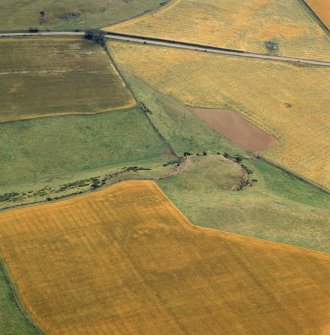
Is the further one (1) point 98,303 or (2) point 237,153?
(2) point 237,153

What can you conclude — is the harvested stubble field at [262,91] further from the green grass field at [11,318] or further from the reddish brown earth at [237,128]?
the green grass field at [11,318]

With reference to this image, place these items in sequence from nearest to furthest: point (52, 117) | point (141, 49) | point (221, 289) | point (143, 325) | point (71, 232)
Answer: point (143, 325) < point (221, 289) < point (71, 232) < point (52, 117) < point (141, 49)

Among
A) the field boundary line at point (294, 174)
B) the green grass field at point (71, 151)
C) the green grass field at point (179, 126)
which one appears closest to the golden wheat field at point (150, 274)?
the green grass field at point (71, 151)

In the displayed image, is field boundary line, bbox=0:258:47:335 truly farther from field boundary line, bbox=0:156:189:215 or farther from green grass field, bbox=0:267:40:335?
field boundary line, bbox=0:156:189:215

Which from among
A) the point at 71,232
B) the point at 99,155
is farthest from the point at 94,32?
the point at 71,232

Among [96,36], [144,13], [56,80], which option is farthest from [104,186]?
[144,13]

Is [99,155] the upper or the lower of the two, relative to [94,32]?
lower

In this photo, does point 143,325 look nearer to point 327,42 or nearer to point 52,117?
point 52,117

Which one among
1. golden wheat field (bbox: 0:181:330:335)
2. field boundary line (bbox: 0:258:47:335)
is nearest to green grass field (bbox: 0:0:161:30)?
golden wheat field (bbox: 0:181:330:335)
